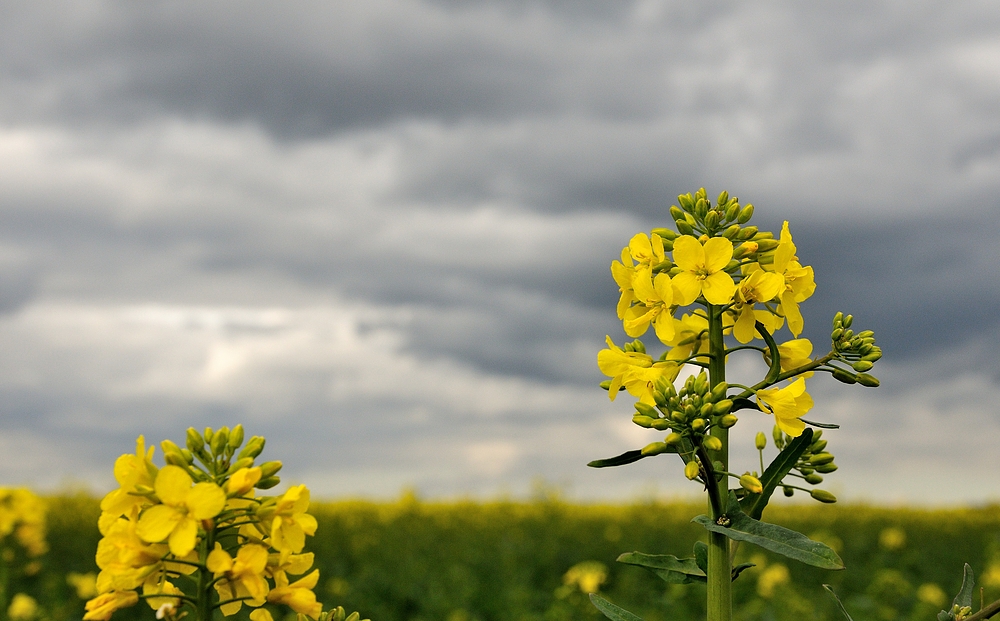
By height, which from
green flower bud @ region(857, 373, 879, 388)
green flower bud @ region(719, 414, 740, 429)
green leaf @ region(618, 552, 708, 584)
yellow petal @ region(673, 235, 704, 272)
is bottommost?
green leaf @ region(618, 552, 708, 584)

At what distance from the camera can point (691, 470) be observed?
5.80 feet

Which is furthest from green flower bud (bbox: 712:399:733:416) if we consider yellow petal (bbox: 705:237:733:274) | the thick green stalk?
yellow petal (bbox: 705:237:733:274)

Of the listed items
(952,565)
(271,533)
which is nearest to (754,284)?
(271,533)

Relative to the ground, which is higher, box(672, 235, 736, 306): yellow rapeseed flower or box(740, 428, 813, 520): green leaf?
→ box(672, 235, 736, 306): yellow rapeseed flower

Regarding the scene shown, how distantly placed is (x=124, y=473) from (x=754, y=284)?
4.95 feet

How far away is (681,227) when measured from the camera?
85.4 inches

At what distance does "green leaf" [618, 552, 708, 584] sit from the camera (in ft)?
6.45

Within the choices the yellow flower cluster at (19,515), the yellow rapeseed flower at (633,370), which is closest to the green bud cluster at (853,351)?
the yellow rapeseed flower at (633,370)

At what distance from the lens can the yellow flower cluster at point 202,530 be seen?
1.65 m

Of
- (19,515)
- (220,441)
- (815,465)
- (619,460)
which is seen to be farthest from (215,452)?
(19,515)

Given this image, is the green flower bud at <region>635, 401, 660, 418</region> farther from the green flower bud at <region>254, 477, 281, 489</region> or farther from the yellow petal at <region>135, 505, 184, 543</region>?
the yellow petal at <region>135, 505, 184, 543</region>

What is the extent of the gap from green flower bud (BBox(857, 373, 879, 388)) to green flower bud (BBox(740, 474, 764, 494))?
1.34ft

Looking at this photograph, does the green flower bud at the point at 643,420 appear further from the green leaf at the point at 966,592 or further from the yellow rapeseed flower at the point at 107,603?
the yellow rapeseed flower at the point at 107,603

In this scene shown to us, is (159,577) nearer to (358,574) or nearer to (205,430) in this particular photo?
(205,430)
